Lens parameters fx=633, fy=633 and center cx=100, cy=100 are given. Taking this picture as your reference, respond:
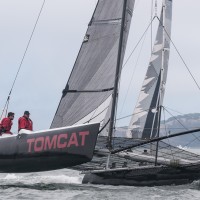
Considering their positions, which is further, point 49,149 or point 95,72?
point 95,72

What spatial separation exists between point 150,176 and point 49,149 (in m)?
2.98

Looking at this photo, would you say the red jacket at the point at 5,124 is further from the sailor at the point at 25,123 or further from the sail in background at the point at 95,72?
the sail in background at the point at 95,72

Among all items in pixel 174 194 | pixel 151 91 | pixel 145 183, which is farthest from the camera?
pixel 151 91

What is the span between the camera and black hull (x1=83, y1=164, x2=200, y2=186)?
17.5 metres

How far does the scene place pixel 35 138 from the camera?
56.5 feet

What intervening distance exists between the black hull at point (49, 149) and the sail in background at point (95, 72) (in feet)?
7.49

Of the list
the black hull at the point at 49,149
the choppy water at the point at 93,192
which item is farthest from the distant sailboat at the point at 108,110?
the black hull at the point at 49,149

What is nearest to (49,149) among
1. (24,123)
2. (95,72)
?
(24,123)

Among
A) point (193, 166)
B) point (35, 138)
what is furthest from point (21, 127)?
point (193, 166)

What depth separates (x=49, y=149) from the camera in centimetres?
1691

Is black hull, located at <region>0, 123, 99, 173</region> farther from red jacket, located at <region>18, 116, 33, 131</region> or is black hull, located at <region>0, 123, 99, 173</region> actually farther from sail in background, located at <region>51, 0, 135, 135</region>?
sail in background, located at <region>51, 0, 135, 135</region>

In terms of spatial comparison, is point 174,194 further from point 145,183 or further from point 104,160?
point 104,160

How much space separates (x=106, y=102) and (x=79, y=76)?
1.52 meters

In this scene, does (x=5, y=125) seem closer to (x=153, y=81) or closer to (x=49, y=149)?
(x=49, y=149)
